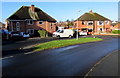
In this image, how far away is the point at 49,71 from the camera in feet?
Answer: 27.2

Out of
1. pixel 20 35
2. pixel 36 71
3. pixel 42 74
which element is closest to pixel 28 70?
pixel 36 71

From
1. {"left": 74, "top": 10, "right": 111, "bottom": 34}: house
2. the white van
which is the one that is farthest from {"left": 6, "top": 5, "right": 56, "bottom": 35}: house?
{"left": 74, "top": 10, "right": 111, "bottom": 34}: house

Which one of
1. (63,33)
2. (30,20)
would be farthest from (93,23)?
(30,20)

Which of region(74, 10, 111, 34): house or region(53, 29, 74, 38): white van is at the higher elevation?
region(74, 10, 111, 34): house

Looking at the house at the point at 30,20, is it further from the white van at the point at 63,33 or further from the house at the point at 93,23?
the house at the point at 93,23

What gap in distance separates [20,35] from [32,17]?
A: 32.3 ft

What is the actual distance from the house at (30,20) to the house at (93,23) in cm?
1793

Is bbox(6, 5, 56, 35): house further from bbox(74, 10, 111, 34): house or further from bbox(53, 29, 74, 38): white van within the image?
bbox(74, 10, 111, 34): house

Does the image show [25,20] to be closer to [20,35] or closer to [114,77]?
[20,35]

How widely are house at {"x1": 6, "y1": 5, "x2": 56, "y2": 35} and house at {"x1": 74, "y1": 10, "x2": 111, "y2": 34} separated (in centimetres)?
1793

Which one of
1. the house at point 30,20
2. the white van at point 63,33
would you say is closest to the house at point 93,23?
the house at point 30,20

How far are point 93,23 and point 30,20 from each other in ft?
89.8

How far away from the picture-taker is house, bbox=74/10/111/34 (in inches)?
2296

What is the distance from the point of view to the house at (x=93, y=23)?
5831 centimetres
